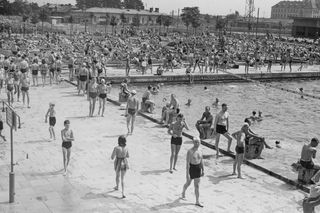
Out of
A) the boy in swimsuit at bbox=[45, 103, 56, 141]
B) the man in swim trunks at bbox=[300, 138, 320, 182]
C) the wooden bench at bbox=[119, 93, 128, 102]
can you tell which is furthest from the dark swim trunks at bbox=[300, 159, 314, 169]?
the wooden bench at bbox=[119, 93, 128, 102]

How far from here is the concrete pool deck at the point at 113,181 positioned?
8453 mm

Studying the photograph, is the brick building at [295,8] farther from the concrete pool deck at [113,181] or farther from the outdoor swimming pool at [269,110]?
the concrete pool deck at [113,181]

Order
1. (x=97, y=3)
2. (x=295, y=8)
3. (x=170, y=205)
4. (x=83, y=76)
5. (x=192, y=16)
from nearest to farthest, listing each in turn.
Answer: (x=170, y=205), (x=83, y=76), (x=192, y=16), (x=97, y=3), (x=295, y=8)

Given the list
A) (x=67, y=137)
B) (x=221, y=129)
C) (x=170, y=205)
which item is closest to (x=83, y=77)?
(x=221, y=129)

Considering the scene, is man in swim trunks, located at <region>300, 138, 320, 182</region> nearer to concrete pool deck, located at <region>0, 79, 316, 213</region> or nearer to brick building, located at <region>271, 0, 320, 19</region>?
concrete pool deck, located at <region>0, 79, 316, 213</region>

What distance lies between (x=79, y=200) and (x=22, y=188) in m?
1.29

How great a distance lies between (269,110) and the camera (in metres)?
20.8

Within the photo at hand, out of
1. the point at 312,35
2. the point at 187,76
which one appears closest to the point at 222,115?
the point at 187,76

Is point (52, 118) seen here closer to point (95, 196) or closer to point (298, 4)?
point (95, 196)

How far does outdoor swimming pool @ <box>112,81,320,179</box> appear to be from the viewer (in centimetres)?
1304

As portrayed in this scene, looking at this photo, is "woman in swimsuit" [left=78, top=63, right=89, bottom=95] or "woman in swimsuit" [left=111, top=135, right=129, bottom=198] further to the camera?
"woman in swimsuit" [left=78, top=63, right=89, bottom=95]

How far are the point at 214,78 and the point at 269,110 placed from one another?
847cm

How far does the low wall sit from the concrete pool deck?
1254 cm

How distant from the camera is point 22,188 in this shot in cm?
895
